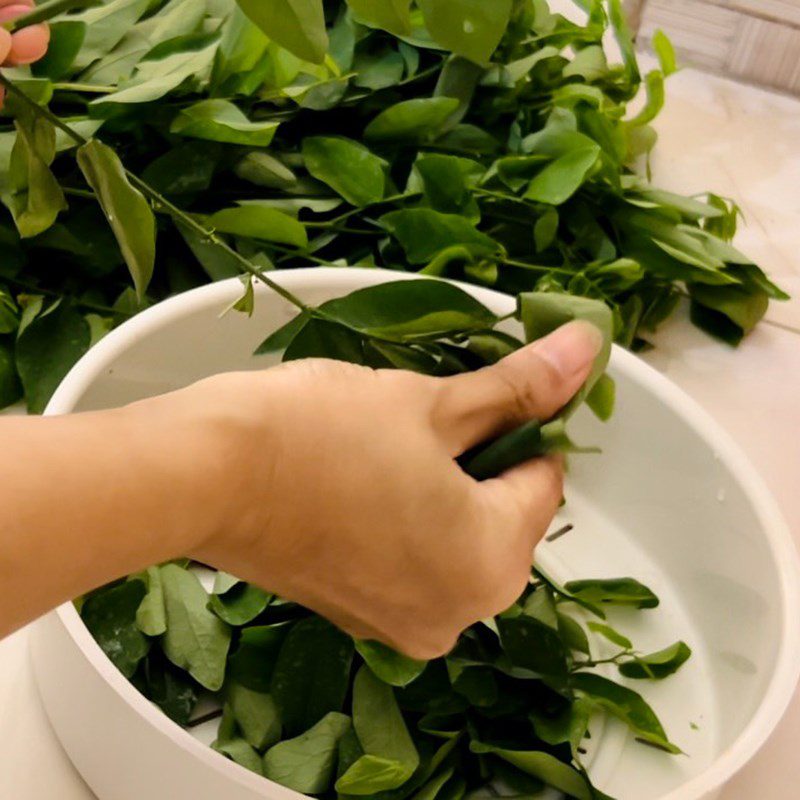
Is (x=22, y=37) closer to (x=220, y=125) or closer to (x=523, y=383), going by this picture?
(x=220, y=125)

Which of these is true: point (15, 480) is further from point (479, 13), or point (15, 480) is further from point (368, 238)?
point (368, 238)

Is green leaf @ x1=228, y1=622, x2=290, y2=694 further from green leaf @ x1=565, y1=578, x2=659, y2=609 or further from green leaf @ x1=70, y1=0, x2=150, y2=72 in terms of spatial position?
green leaf @ x1=70, y1=0, x2=150, y2=72

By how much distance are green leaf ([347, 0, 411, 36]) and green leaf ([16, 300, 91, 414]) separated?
347 millimetres

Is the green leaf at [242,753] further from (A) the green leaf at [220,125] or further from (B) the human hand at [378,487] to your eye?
(A) the green leaf at [220,125]

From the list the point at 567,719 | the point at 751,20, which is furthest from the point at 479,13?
the point at 751,20

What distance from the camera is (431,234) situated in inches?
24.3

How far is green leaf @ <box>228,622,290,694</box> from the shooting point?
0.47 meters

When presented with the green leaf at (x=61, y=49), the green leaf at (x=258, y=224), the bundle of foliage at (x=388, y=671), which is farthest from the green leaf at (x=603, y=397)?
the green leaf at (x=61, y=49)

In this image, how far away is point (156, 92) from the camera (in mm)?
574

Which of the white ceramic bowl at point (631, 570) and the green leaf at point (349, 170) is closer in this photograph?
the white ceramic bowl at point (631, 570)

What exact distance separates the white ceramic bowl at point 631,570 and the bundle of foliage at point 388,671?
0.03 m

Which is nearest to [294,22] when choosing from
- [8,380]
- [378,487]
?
[378,487]

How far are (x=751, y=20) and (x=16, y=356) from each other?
2.30 feet

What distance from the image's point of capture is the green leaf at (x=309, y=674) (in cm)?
46
